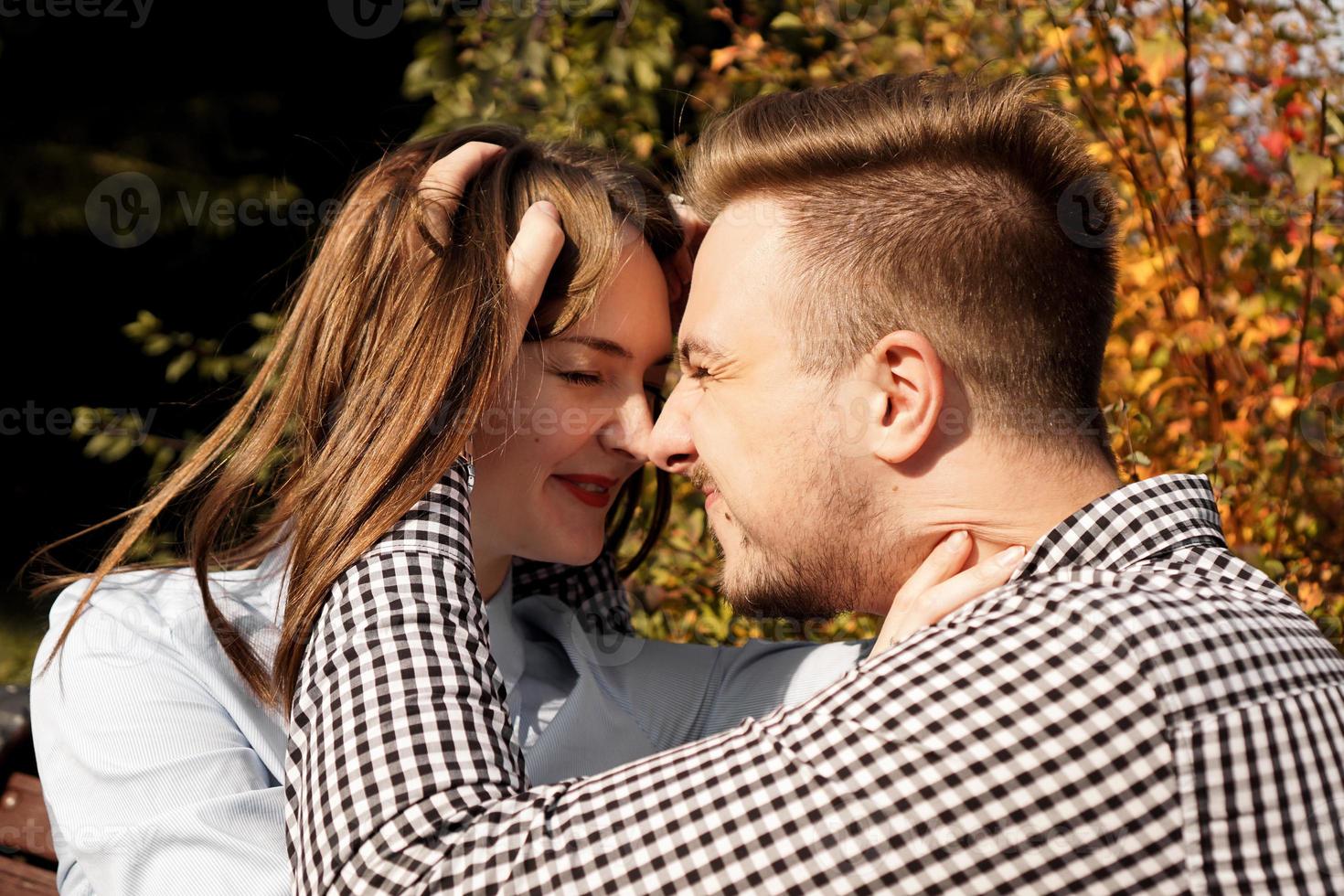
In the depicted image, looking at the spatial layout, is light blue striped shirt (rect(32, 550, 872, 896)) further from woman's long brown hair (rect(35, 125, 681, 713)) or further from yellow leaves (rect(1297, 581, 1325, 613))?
yellow leaves (rect(1297, 581, 1325, 613))

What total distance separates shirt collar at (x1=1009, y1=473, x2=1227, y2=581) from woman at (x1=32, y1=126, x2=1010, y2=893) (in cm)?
17

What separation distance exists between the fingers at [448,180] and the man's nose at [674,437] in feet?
1.83

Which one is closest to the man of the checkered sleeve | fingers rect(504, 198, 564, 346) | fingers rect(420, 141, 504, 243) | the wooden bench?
the checkered sleeve

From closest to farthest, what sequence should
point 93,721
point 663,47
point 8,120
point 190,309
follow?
1. point 93,721
2. point 663,47
3. point 8,120
4. point 190,309

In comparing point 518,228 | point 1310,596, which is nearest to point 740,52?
point 518,228

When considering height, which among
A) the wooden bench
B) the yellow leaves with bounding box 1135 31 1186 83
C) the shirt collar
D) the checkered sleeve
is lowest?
the wooden bench

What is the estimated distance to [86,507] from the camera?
590 centimetres

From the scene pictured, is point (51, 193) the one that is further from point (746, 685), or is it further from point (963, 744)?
point (963, 744)

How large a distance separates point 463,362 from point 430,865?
1.05 meters

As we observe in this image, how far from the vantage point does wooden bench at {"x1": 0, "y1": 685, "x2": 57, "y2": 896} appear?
2553 millimetres

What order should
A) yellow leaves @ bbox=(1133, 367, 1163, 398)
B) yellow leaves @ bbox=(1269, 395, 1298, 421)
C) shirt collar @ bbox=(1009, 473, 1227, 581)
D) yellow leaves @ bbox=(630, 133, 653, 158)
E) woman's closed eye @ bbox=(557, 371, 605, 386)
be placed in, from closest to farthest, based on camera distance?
shirt collar @ bbox=(1009, 473, 1227, 581) → woman's closed eye @ bbox=(557, 371, 605, 386) → yellow leaves @ bbox=(1269, 395, 1298, 421) → yellow leaves @ bbox=(1133, 367, 1163, 398) → yellow leaves @ bbox=(630, 133, 653, 158)

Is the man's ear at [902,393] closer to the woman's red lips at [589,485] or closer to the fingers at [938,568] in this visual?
the fingers at [938,568]

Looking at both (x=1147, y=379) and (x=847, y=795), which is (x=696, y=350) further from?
(x=1147, y=379)

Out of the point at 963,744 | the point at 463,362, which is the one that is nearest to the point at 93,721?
the point at 463,362
